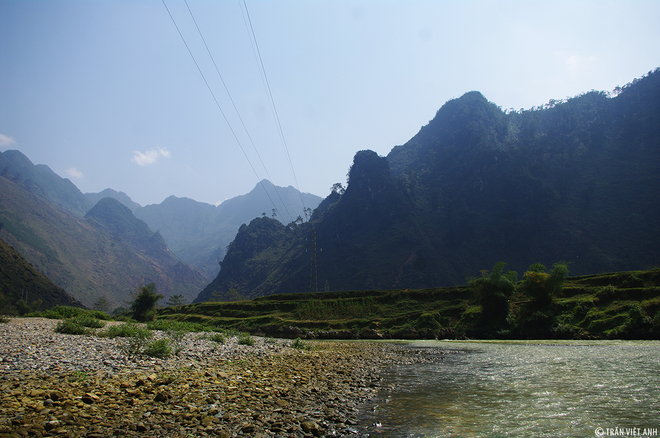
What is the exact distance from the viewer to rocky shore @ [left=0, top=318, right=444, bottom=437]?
7891 mm

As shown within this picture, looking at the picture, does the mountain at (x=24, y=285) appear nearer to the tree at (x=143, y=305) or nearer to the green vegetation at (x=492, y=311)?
the tree at (x=143, y=305)

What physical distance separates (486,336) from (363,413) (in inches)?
1771

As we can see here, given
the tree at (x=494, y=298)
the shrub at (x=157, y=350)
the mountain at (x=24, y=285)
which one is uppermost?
the shrub at (x=157, y=350)

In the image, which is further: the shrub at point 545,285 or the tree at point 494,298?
the tree at point 494,298

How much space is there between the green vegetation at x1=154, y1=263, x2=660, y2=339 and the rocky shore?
97.1ft

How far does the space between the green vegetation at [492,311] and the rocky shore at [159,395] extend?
97.1 ft

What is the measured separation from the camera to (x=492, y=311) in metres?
51.9

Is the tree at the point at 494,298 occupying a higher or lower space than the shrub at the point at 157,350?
lower

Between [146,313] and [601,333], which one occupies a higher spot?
[601,333]

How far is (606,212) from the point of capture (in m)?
166

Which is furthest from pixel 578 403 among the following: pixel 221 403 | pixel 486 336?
pixel 486 336

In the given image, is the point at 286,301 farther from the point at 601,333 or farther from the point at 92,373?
the point at 92,373

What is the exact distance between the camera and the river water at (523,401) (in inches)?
366

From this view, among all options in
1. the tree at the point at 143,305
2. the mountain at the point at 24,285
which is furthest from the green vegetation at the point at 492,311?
the mountain at the point at 24,285
